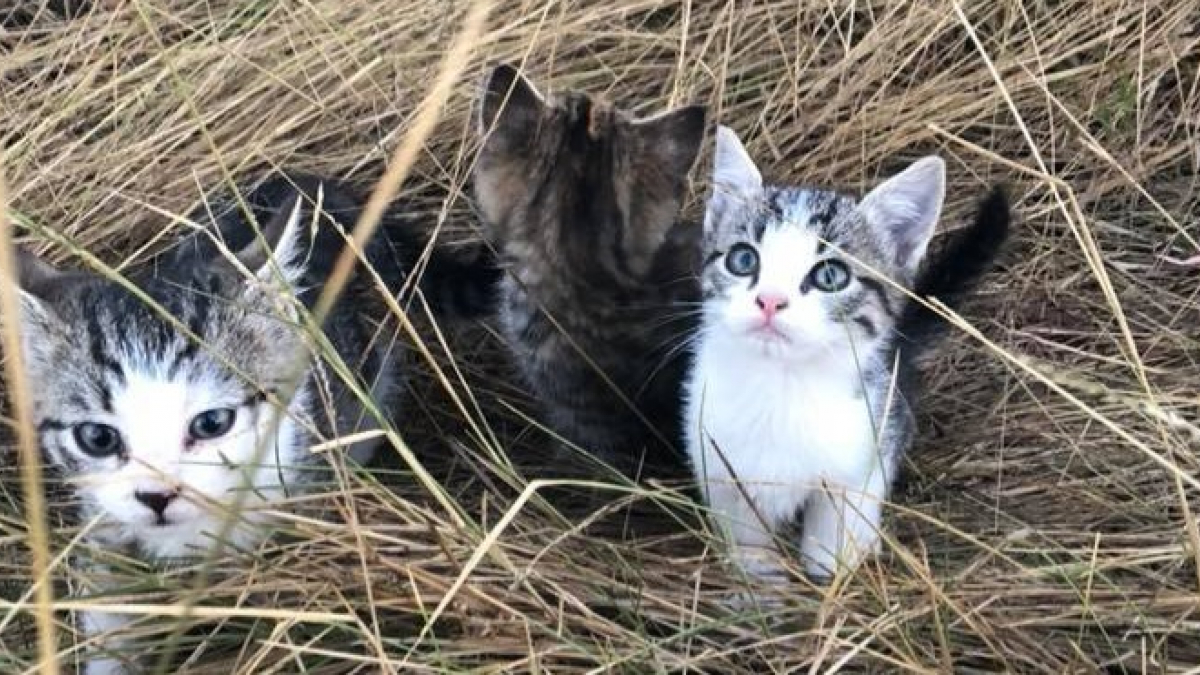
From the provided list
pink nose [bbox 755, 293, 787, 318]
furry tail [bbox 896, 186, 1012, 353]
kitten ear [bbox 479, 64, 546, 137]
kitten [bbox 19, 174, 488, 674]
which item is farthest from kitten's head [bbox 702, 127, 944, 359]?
kitten [bbox 19, 174, 488, 674]

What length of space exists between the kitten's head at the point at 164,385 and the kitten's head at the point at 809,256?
0.66 meters

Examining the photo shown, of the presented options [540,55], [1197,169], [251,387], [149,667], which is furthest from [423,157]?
[1197,169]

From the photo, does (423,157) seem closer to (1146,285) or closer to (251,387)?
(251,387)

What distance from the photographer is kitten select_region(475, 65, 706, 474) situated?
259cm

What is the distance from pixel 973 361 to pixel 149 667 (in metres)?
1.61

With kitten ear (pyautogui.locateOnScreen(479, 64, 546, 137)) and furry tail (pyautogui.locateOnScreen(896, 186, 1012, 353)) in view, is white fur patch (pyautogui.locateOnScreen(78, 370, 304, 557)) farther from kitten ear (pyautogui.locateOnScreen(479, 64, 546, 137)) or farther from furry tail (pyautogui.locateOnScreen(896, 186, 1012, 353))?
furry tail (pyautogui.locateOnScreen(896, 186, 1012, 353))

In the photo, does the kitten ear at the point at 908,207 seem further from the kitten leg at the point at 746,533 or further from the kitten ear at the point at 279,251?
the kitten ear at the point at 279,251

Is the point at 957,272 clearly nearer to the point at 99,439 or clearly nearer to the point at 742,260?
the point at 742,260

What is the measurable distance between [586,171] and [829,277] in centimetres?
50

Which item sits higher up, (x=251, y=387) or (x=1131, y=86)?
(x=251, y=387)

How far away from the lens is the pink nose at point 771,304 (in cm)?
220

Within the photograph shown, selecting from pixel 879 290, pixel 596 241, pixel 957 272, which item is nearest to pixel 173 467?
pixel 596 241

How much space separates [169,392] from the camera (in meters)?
2.16

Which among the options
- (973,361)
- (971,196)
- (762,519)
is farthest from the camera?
(971,196)
